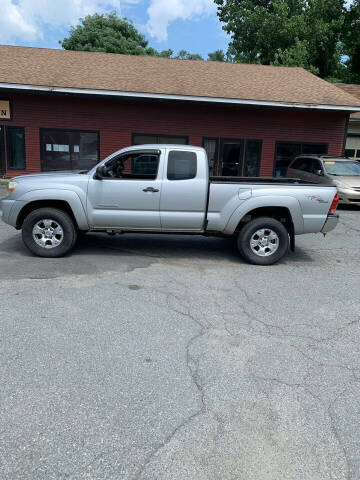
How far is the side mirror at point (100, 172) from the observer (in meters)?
6.22

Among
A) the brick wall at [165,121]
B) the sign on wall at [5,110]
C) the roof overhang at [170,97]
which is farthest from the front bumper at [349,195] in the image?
the sign on wall at [5,110]

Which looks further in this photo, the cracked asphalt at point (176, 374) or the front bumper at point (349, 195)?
the front bumper at point (349, 195)

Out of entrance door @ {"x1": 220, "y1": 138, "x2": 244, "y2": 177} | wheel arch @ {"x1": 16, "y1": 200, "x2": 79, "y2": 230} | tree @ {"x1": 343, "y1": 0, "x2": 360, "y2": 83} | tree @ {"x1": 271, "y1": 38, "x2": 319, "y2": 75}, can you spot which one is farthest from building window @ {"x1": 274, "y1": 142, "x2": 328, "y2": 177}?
tree @ {"x1": 343, "y1": 0, "x2": 360, "y2": 83}

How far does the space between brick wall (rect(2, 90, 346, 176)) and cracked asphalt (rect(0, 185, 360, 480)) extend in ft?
36.7

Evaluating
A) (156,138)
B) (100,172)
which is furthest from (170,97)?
(100,172)

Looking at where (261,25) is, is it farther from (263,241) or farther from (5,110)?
(263,241)

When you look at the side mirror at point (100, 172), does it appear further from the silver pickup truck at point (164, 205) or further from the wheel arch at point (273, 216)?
the wheel arch at point (273, 216)

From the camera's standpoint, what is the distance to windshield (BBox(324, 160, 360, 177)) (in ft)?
41.7

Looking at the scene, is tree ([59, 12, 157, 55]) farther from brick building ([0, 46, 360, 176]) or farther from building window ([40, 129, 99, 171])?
building window ([40, 129, 99, 171])

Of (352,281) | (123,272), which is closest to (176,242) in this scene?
(123,272)

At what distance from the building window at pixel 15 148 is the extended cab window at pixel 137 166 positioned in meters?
10.9

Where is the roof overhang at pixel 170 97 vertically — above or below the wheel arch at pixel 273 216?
above

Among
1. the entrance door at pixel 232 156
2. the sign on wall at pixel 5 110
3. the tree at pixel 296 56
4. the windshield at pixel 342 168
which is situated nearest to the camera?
the windshield at pixel 342 168

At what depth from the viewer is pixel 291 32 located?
2856 centimetres
